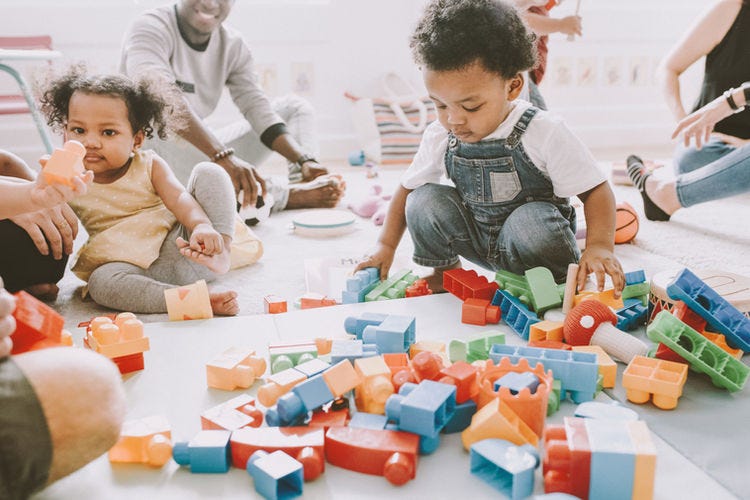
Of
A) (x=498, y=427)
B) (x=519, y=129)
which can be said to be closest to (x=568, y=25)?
(x=519, y=129)

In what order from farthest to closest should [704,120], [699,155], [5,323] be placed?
[699,155] → [704,120] → [5,323]

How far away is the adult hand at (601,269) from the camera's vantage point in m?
0.99

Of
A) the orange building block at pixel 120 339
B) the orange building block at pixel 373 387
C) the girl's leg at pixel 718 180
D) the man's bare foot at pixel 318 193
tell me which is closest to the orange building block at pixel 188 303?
the orange building block at pixel 120 339

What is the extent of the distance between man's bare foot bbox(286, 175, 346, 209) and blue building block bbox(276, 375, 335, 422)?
3.84ft

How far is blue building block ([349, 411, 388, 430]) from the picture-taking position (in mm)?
695

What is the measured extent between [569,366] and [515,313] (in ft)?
0.77

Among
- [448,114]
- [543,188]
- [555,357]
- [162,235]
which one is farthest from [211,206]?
[555,357]

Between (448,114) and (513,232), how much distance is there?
0.24 meters

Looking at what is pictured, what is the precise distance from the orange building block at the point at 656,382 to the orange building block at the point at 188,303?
0.65 meters

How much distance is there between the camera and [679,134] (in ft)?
4.92

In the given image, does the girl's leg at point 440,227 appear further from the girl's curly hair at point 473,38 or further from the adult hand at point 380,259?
the girl's curly hair at point 473,38

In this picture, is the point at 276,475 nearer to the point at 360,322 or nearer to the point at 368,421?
the point at 368,421

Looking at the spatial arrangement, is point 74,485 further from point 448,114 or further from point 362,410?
point 448,114

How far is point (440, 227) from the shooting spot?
1.22 metres
